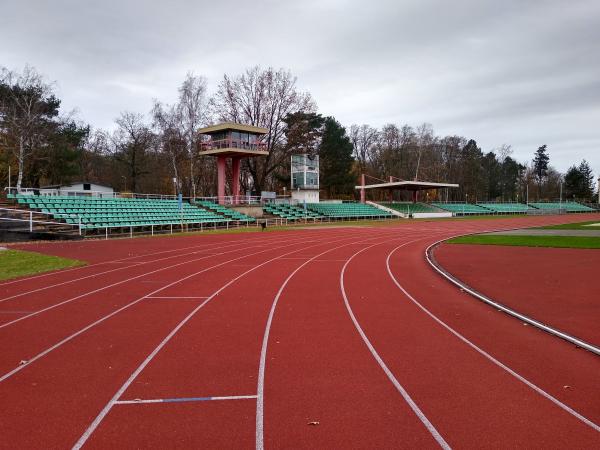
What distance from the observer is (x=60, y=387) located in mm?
5145

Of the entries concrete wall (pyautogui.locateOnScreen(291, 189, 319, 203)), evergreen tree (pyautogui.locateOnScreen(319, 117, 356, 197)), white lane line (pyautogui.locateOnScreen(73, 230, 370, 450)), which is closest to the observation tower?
concrete wall (pyautogui.locateOnScreen(291, 189, 319, 203))

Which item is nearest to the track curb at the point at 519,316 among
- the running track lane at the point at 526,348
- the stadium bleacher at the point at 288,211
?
the running track lane at the point at 526,348

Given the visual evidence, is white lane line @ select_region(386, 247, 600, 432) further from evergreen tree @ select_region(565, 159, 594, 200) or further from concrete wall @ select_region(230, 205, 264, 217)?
evergreen tree @ select_region(565, 159, 594, 200)

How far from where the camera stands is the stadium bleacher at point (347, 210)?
53812 millimetres

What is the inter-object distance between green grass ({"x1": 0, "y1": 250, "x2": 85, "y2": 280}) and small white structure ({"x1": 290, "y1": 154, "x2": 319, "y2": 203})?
41.3m

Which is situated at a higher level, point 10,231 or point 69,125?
point 69,125

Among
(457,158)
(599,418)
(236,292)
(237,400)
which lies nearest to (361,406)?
(237,400)

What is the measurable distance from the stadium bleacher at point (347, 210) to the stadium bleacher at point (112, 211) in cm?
1745

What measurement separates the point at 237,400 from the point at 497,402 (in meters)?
2.85

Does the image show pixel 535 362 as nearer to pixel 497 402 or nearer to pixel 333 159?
pixel 497 402

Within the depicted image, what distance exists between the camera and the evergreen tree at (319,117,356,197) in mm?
74812

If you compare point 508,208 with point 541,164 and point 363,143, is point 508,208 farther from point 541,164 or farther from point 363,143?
point 541,164

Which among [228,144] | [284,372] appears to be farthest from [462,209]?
[284,372]

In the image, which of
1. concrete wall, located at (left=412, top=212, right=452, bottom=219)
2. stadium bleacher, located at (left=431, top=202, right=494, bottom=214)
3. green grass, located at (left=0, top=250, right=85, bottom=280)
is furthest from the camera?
stadium bleacher, located at (left=431, top=202, right=494, bottom=214)
